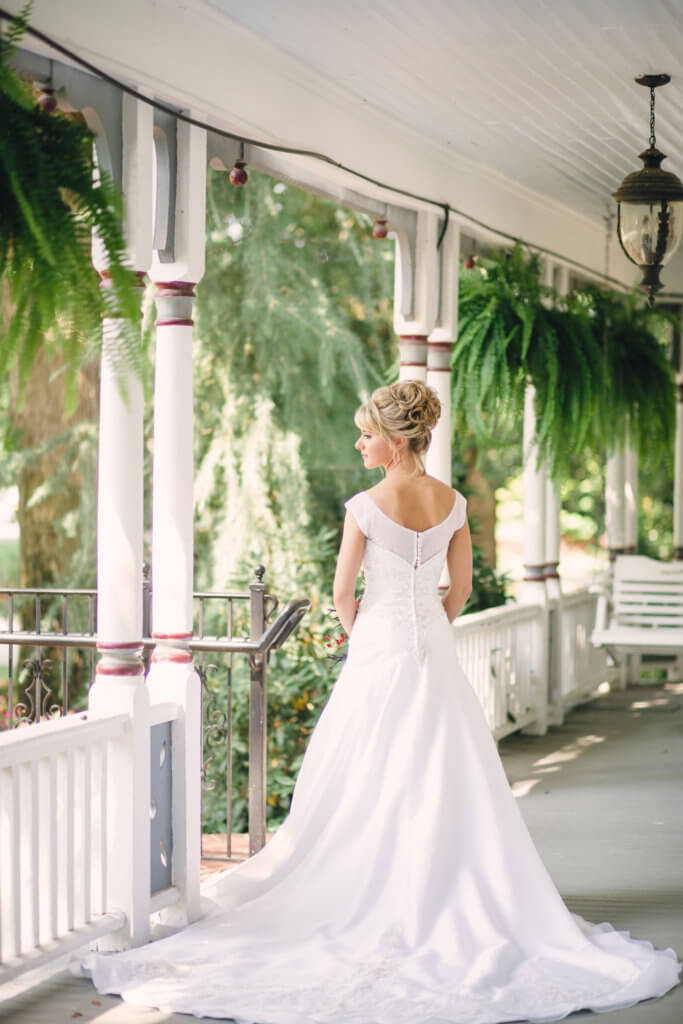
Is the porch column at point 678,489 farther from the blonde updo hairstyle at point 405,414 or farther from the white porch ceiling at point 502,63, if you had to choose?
the blonde updo hairstyle at point 405,414

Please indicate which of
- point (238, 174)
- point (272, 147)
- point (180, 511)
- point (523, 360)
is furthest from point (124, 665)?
point (523, 360)

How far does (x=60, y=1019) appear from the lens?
3416mm

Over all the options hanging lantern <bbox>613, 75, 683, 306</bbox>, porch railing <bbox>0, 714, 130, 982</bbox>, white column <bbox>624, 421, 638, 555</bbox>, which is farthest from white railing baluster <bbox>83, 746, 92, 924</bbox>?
white column <bbox>624, 421, 638, 555</bbox>

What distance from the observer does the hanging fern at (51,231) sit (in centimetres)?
264

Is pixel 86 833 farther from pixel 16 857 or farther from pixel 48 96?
pixel 48 96

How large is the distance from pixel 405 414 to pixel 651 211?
187 centimetres

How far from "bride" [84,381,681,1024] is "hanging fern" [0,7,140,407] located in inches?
52.6

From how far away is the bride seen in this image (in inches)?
137

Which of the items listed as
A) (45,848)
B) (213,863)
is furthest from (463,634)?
(45,848)

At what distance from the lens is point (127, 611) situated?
12.8 feet

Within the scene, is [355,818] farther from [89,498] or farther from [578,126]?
[89,498]

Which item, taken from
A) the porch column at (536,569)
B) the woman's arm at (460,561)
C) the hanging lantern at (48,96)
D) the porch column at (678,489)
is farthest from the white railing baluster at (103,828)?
the porch column at (678,489)

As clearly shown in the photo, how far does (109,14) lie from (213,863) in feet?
11.0

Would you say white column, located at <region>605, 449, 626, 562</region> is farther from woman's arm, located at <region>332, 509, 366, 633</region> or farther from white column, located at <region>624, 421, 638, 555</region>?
woman's arm, located at <region>332, 509, 366, 633</region>
